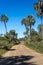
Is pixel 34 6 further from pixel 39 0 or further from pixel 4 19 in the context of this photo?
pixel 4 19

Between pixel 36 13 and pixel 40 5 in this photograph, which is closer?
pixel 40 5

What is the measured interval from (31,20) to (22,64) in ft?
243

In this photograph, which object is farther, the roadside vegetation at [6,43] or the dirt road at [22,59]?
the roadside vegetation at [6,43]

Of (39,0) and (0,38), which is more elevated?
(39,0)

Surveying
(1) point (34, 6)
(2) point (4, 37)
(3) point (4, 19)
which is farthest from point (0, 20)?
(1) point (34, 6)

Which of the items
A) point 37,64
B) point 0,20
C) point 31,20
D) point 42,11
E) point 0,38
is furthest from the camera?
point 0,20

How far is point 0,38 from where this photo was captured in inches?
3310

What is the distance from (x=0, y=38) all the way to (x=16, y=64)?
222 feet

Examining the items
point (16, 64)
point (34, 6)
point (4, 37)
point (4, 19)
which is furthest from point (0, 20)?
point (16, 64)

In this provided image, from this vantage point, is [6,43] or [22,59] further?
[6,43]

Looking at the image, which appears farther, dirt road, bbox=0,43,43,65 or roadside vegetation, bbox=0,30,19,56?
roadside vegetation, bbox=0,30,19,56

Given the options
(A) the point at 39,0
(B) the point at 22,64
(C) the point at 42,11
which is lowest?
(B) the point at 22,64

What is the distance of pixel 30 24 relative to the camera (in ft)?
299

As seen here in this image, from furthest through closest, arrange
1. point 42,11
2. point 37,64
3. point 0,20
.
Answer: point 0,20
point 42,11
point 37,64
